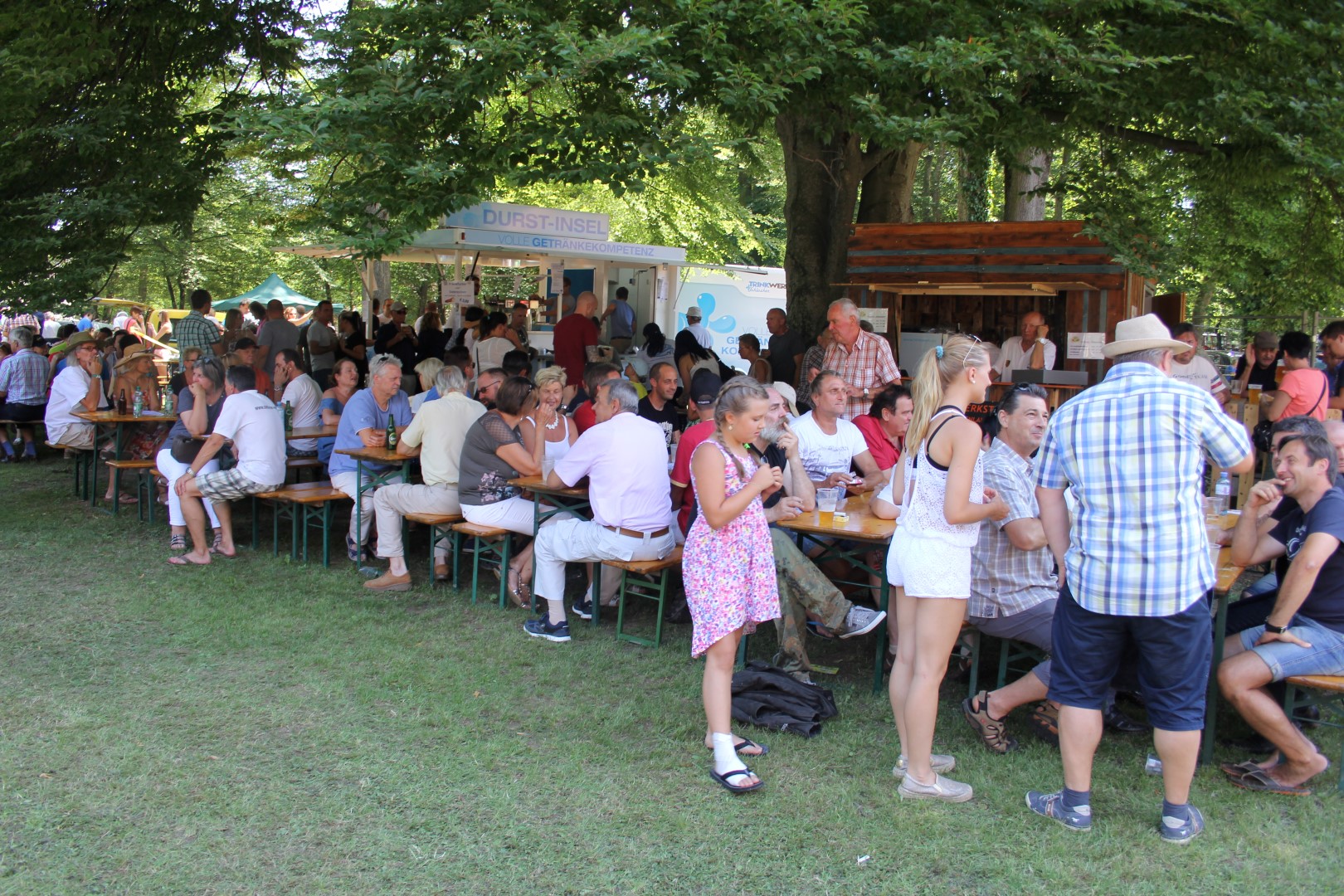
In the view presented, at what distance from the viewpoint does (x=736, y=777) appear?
146 inches

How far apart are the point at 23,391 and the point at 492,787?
9948 millimetres

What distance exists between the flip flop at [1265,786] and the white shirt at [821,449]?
2382mm

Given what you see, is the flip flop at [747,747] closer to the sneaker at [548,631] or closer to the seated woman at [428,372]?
the sneaker at [548,631]

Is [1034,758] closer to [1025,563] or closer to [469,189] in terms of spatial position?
[1025,563]

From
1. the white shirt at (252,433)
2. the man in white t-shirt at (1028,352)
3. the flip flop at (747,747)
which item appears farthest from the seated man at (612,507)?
the man in white t-shirt at (1028,352)

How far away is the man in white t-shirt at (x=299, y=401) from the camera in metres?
7.65

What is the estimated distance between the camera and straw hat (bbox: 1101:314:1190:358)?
11.0 feet

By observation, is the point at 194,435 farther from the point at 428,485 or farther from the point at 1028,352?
the point at 1028,352

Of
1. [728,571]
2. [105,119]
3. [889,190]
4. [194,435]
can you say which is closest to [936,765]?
[728,571]

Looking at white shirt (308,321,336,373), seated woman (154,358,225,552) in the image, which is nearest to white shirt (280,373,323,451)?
seated woman (154,358,225,552)

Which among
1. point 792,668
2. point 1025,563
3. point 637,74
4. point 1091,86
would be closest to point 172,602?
point 792,668

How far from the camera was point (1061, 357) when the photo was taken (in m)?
10.5

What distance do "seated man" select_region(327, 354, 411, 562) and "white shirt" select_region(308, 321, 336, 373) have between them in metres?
5.75

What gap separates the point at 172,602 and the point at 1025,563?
4.51 metres
